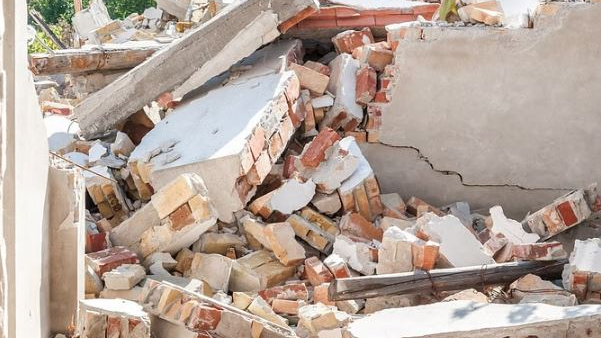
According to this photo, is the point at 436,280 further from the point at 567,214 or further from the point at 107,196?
the point at 107,196

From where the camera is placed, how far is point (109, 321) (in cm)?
493

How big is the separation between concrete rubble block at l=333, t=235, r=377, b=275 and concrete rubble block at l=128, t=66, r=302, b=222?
0.75 m

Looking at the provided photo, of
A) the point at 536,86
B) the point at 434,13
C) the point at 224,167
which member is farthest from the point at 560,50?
the point at 224,167

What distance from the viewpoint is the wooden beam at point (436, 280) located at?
5.91 metres

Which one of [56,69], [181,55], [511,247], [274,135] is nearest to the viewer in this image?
[511,247]

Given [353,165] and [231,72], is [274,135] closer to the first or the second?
[353,165]

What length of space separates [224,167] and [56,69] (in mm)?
2603

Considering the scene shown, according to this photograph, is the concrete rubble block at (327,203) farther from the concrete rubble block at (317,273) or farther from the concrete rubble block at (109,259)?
the concrete rubble block at (109,259)

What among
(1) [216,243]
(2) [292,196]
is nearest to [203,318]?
(1) [216,243]

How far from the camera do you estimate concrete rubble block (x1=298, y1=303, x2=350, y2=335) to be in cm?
554

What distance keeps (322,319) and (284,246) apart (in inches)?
43.9

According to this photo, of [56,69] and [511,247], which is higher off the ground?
[56,69]

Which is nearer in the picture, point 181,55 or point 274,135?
point 274,135

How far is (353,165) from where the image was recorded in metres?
7.28
